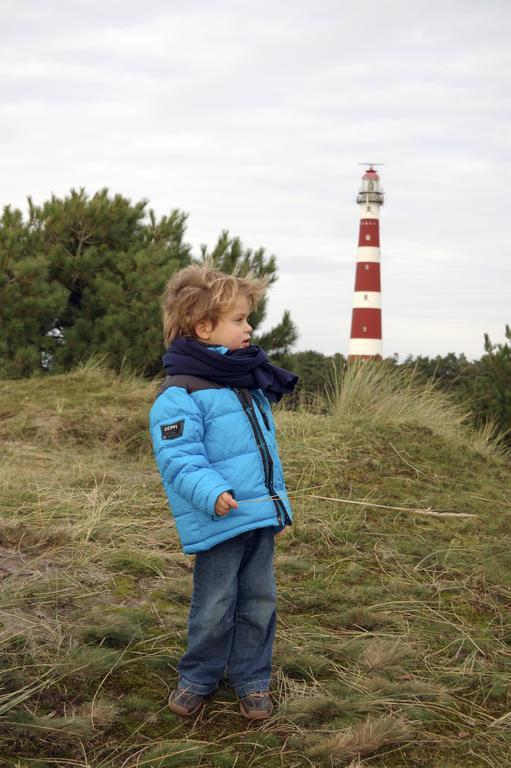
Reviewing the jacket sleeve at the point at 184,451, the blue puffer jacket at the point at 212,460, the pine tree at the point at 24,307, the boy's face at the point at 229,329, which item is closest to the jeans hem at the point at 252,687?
the blue puffer jacket at the point at 212,460

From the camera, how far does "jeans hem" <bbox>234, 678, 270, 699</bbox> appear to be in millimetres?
2977

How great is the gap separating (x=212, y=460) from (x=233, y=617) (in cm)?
55

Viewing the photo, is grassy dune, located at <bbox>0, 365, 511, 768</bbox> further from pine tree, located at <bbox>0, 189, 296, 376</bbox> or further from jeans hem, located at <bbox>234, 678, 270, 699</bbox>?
pine tree, located at <bbox>0, 189, 296, 376</bbox>

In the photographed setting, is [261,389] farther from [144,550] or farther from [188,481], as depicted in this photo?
[144,550]

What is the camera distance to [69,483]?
5883 millimetres

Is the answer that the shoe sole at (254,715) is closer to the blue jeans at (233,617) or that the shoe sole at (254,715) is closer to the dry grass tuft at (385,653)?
the blue jeans at (233,617)

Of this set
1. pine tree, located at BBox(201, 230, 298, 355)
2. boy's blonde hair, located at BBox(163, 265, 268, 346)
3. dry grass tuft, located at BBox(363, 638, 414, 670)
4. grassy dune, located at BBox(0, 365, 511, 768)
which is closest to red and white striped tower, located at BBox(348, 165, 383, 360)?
pine tree, located at BBox(201, 230, 298, 355)

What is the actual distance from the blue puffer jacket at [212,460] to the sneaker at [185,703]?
1.66 feet

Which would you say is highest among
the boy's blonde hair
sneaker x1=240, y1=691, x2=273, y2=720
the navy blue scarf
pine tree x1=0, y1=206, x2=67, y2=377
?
pine tree x1=0, y1=206, x2=67, y2=377

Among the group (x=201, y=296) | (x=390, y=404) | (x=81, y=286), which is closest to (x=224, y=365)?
(x=201, y=296)

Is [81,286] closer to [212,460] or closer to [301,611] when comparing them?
[301,611]

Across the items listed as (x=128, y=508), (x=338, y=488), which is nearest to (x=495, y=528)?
(x=338, y=488)

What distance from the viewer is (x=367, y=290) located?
30.8m

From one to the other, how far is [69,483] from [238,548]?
3.19m
